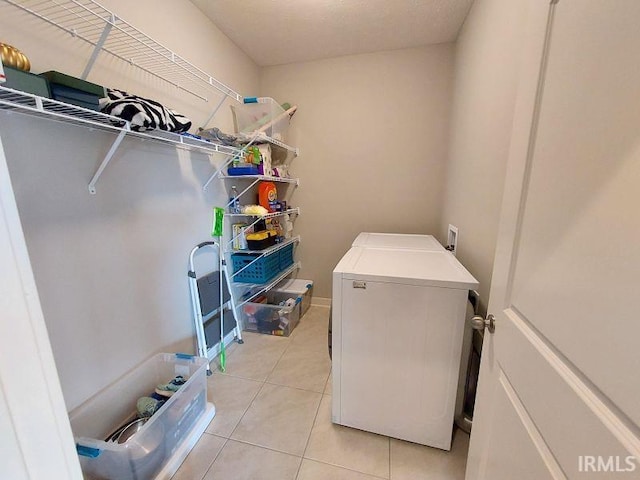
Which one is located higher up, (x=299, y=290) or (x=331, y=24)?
(x=331, y=24)

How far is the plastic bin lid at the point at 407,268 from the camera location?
1179 millimetres

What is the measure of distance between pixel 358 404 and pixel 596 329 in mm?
1222

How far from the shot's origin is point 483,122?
1456 millimetres

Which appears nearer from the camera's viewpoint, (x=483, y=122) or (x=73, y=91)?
(x=73, y=91)

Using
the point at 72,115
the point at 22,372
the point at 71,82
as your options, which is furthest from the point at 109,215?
the point at 22,372

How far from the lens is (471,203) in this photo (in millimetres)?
1593

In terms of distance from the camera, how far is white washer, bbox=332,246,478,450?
1.19 m

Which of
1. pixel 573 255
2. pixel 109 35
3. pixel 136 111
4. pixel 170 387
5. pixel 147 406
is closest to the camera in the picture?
pixel 573 255

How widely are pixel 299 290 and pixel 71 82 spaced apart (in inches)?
88.9

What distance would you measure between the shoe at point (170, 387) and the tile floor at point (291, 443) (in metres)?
0.29

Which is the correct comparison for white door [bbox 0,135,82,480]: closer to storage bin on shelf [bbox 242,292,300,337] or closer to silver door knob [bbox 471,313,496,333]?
silver door knob [bbox 471,313,496,333]

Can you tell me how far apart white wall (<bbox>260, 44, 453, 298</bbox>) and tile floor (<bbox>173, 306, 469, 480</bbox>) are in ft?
4.60

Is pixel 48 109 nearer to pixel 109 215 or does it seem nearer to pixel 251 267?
pixel 109 215

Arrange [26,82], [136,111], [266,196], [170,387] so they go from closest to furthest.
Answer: [26,82], [136,111], [170,387], [266,196]
